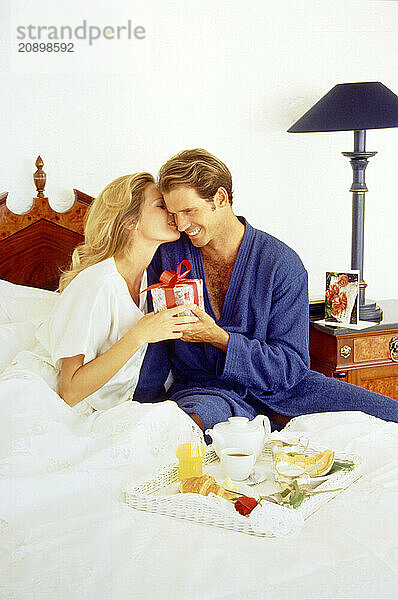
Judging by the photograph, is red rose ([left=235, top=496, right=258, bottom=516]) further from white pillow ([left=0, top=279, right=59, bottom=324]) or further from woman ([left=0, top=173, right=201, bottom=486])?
white pillow ([left=0, top=279, right=59, bottom=324])

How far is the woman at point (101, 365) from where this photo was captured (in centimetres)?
160

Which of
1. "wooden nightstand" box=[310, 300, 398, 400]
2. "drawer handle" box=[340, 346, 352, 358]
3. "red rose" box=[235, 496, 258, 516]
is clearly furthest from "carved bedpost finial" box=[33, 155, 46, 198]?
"red rose" box=[235, 496, 258, 516]

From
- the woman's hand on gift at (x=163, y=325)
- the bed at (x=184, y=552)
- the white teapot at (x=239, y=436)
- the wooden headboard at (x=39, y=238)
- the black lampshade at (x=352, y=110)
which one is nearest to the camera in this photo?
the bed at (x=184, y=552)

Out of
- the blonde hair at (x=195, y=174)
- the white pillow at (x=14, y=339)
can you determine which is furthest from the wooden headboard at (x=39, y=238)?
the blonde hair at (x=195, y=174)

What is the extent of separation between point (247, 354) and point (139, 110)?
3.55 ft

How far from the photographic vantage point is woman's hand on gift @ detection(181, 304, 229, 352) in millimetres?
2058

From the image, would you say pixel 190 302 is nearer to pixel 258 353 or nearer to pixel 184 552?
pixel 258 353

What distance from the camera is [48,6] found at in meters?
2.52

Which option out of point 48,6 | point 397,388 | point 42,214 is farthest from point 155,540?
point 48,6

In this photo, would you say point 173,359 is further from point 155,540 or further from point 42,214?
point 155,540

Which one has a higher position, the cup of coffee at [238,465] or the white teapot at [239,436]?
the white teapot at [239,436]

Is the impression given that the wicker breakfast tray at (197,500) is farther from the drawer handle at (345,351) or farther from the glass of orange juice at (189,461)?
the drawer handle at (345,351)

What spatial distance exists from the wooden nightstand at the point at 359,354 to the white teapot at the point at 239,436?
3.57 ft

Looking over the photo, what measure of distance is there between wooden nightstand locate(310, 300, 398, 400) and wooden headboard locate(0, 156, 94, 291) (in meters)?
0.94
